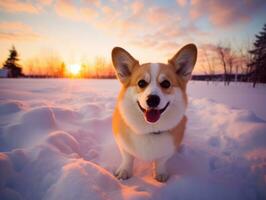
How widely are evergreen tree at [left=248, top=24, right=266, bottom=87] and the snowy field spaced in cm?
20

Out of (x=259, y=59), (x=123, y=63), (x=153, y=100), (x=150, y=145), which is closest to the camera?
(x=153, y=100)

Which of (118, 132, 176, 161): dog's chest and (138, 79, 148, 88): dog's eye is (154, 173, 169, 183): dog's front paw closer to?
(118, 132, 176, 161): dog's chest

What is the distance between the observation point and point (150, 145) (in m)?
1.62

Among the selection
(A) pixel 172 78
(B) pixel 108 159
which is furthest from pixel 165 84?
(B) pixel 108 159

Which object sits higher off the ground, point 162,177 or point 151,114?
point 151,114

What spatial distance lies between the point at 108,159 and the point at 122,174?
387 millimetres

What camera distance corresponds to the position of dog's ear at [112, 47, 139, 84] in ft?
5.76

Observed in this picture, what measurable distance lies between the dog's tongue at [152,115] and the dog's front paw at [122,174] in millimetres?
622

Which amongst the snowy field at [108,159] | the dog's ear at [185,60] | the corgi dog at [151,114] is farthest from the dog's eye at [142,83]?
the snowy field at [108,159]

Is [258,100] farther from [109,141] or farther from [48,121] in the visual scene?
[48,121]

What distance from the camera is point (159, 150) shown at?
1.63 metres

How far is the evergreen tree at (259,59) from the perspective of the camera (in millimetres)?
2711

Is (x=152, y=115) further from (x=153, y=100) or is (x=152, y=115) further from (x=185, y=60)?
(x=185, y=60)

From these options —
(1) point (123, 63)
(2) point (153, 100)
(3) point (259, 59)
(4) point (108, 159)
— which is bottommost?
(4) point (108, 159)
